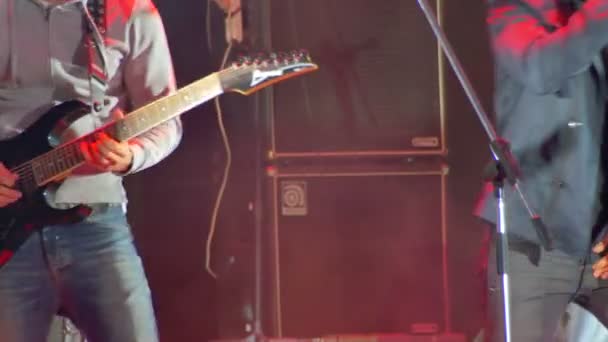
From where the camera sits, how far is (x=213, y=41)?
3.42 meters

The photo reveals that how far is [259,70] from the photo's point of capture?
2295mm

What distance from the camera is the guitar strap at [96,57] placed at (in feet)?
6.87

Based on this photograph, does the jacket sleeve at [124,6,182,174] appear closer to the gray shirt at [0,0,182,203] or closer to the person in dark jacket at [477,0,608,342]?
the gray shirt at [0,0,182,203]

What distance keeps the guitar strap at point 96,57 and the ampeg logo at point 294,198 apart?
110 centimetres

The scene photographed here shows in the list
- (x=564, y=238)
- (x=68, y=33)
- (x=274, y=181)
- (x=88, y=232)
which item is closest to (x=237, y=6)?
(x=274, y=181)

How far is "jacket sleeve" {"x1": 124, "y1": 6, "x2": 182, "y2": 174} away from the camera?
85.7 inches

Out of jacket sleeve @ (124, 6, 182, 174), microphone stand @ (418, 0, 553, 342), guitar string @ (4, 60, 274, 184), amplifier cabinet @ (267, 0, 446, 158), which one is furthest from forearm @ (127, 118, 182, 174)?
amplifier cabinet @ (267, 0, 446, 158)

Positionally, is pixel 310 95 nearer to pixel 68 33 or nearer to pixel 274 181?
pixel 274 181

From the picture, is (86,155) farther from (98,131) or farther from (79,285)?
(79,285)

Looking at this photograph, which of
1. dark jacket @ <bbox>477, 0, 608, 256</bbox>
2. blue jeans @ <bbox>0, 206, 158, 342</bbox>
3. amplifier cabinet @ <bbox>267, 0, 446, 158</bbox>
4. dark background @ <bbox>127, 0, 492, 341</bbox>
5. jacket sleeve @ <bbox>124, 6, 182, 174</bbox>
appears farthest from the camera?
dark background @ <bbox>127, 0, 492, 341</bbox>

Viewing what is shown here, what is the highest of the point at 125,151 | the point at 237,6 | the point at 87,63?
the point at 237,6

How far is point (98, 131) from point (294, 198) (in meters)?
1.17

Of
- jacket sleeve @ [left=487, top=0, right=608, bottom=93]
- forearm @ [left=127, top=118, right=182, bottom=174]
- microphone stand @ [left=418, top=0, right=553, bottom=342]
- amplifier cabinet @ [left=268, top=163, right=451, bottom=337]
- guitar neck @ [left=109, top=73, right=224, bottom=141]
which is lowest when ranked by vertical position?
amplifier cabinet @ [left=268, top=163, right=451, bottom=337]

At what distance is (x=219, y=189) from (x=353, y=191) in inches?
21.5
